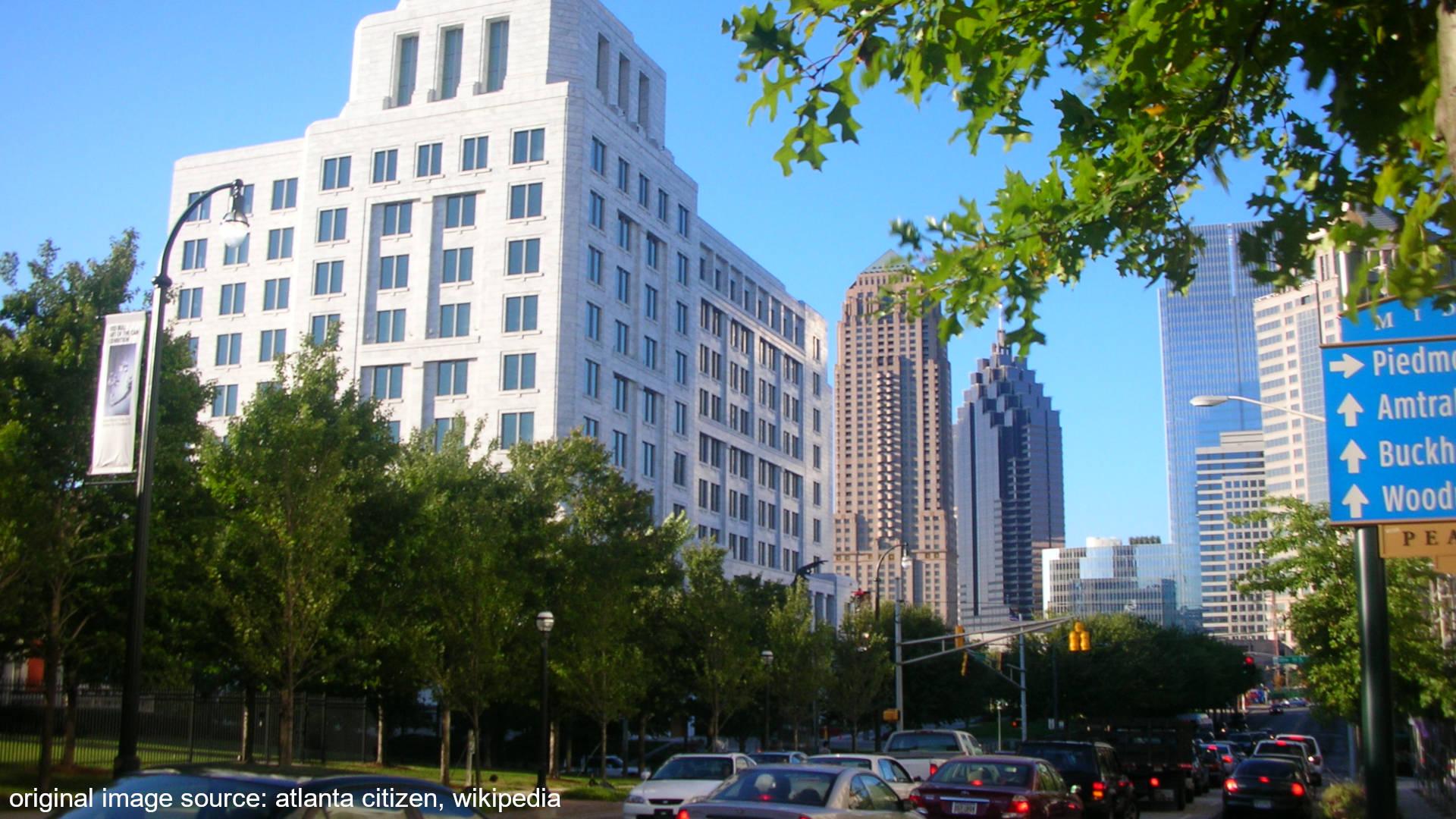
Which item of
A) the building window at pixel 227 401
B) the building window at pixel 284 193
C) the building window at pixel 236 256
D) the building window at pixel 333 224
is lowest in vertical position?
the building window at pixel 227 401

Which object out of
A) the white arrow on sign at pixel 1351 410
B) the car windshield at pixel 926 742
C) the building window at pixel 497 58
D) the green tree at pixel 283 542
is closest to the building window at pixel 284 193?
the building window at pixel 497 58

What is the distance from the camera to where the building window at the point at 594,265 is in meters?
71.1

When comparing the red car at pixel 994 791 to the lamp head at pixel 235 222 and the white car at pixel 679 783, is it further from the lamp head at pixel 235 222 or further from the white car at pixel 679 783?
the lamp head at pixel 235 222

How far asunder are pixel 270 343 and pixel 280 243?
21.5 feet

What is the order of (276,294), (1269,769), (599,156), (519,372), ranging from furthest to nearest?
(276,294)
(599,156)
(519,372)
(1269,769)

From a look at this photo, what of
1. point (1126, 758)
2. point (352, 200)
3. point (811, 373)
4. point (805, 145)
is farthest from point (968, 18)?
point (811, 373)

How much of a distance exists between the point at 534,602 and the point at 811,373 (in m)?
71.1

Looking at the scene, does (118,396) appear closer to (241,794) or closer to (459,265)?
(241,794)

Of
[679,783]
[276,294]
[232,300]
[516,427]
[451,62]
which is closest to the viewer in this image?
[679,783]

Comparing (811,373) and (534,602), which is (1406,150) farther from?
(811,373)

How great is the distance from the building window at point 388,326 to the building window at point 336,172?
857cm

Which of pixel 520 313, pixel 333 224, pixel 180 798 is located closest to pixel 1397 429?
pixel 180 798

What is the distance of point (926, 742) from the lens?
103ft

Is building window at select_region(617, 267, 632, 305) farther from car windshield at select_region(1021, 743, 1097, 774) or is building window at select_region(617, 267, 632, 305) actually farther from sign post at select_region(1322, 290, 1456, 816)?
sign post at select_region(1322, 290, 1456, 816)
